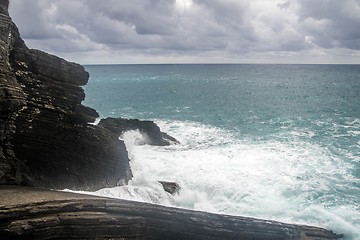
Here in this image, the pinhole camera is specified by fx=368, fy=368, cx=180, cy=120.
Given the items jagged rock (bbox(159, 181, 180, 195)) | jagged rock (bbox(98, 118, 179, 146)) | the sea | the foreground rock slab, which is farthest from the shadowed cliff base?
jagged rock (bbox(98, 118, 179, 146))

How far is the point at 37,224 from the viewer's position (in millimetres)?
12695

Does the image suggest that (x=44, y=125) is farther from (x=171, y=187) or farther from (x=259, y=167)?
(x=259, y=167)

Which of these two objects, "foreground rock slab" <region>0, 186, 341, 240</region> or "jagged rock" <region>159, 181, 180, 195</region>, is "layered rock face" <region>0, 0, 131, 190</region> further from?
"jagged rock" <region>159, 181, 180, 195</region>

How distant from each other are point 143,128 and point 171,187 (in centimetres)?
1461

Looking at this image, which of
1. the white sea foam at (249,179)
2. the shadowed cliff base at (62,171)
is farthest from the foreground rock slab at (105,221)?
the white sea foam at (249,179)

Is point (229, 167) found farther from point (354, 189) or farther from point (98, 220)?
point (98, 220)

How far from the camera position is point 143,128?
119ft

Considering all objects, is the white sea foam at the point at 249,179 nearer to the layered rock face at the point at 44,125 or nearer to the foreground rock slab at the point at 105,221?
the layered rock face at the point at 44,125

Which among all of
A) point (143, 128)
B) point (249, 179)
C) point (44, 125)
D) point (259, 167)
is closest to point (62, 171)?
point (44, 125)

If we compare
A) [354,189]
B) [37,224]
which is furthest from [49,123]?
[354,189]

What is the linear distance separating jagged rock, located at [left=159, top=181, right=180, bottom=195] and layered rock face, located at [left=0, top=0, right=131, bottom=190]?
3315mm

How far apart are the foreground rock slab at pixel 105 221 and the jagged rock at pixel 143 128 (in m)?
19.9

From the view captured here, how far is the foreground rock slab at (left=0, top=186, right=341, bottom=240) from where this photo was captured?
1265cm

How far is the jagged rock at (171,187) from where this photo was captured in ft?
72.9
